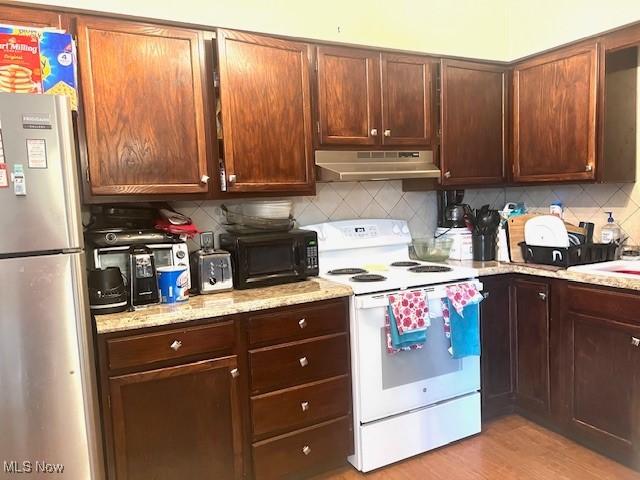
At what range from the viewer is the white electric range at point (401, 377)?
7.56 ft

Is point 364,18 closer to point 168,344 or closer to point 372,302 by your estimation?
point 372,302

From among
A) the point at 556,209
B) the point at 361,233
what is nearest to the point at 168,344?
the point at 361,233

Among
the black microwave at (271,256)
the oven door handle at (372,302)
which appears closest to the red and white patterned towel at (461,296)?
the oven door handle at (372,302)

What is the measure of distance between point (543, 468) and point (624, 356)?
65cm

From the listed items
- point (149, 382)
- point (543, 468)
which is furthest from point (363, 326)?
point (543, 468)

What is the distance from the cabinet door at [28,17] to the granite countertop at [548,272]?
2.30m

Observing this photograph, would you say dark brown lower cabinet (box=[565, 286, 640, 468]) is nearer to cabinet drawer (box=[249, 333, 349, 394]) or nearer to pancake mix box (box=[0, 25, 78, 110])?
cabinet drawer (box=[249, 333, 349, 394])

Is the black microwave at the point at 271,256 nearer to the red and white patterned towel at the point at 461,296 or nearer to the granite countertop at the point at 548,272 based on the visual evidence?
the red and white patterned towel at the point at 461,296

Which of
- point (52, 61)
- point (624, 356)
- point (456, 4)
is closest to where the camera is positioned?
point (52, 61)

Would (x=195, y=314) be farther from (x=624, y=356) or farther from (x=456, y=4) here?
(x=456, y=4)

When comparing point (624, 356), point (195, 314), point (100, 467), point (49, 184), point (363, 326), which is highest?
point (49, 184)

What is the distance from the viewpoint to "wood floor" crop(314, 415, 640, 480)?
7.52ft

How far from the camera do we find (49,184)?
5.35 ft

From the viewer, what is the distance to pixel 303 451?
2248 millimetres
